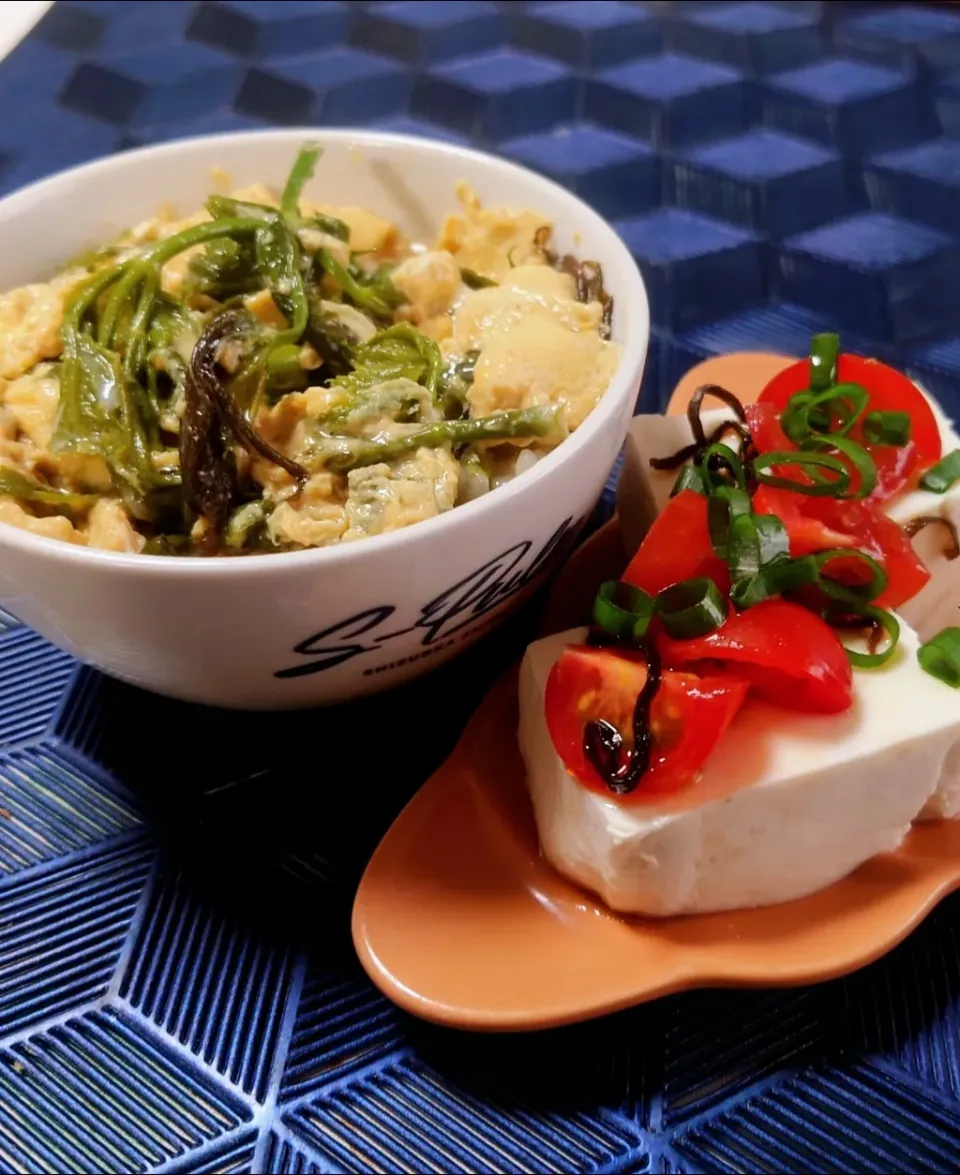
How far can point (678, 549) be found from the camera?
1.04 metres

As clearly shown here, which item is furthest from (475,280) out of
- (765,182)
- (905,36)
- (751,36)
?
(905,36)

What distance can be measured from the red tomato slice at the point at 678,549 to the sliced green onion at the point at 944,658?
0.66ft

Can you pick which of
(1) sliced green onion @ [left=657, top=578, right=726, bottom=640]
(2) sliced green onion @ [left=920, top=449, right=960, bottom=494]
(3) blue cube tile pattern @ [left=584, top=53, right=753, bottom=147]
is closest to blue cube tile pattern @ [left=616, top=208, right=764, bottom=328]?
(3) blue cube tile pattern @ [left=584, top=53, right=753, bottom=147]

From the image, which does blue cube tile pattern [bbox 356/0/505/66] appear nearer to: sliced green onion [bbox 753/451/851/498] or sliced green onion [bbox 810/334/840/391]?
sliced green onion [bbox 810/334/840/391]

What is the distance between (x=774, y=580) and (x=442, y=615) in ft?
1.00

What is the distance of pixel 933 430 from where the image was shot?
3.97 feet

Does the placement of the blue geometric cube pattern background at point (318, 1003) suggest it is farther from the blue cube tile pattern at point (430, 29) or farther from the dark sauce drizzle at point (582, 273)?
the blue cube tile pattern at point (430, 29)

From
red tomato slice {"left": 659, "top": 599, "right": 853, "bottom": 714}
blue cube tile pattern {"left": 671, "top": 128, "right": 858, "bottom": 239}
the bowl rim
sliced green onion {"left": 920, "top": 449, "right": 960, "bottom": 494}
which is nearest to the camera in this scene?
the bowl rim

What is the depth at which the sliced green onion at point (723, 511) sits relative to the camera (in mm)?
1025

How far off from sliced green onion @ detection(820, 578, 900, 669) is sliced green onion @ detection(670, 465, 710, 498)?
0.15 m

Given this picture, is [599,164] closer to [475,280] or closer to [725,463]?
[475,280]

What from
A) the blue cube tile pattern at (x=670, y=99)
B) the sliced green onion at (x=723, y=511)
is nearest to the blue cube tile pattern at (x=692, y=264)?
the blue cube tile pattern at (x=670, y=99)

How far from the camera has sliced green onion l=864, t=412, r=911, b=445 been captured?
1.15 metres

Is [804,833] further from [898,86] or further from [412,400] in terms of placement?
[898,86]
